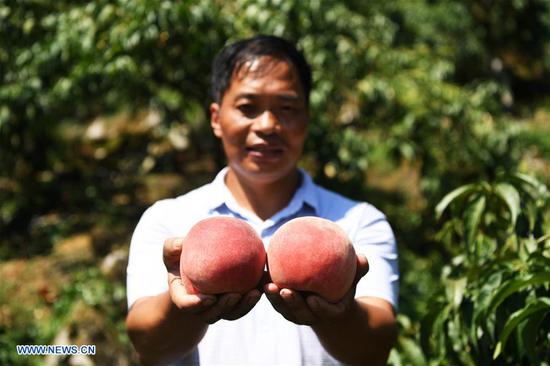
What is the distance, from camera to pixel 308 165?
381cm

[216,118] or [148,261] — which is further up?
[216,118]

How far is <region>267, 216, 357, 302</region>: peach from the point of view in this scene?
115 cm

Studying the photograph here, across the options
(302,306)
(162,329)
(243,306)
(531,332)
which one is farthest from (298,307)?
(531,332)

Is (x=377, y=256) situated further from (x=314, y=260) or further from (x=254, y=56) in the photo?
(x=254, y=56)

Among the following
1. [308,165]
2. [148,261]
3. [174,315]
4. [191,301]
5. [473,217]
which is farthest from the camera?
[308,165]

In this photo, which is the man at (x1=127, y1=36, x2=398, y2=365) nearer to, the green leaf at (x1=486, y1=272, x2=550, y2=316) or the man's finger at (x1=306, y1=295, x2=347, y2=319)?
the man's finger at (x1=306, y1=295, x2=347, y2=319)

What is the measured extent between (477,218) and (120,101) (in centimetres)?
289

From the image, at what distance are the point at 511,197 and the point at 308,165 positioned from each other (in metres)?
2.30

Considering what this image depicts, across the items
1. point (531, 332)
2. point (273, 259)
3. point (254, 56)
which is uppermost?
point (254, 56)

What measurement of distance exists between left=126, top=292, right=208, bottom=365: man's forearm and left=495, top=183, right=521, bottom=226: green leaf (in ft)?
2.85

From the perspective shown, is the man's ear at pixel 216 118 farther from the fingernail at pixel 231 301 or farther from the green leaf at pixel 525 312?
the green leaf at pixel 525 312

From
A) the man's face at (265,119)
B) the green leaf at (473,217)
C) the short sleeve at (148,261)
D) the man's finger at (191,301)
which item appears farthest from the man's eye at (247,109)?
the green leaf at (473,217)

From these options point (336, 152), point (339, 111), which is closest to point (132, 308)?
point (336, 152)

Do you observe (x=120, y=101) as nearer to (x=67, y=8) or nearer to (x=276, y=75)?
(x=67, y=8)
